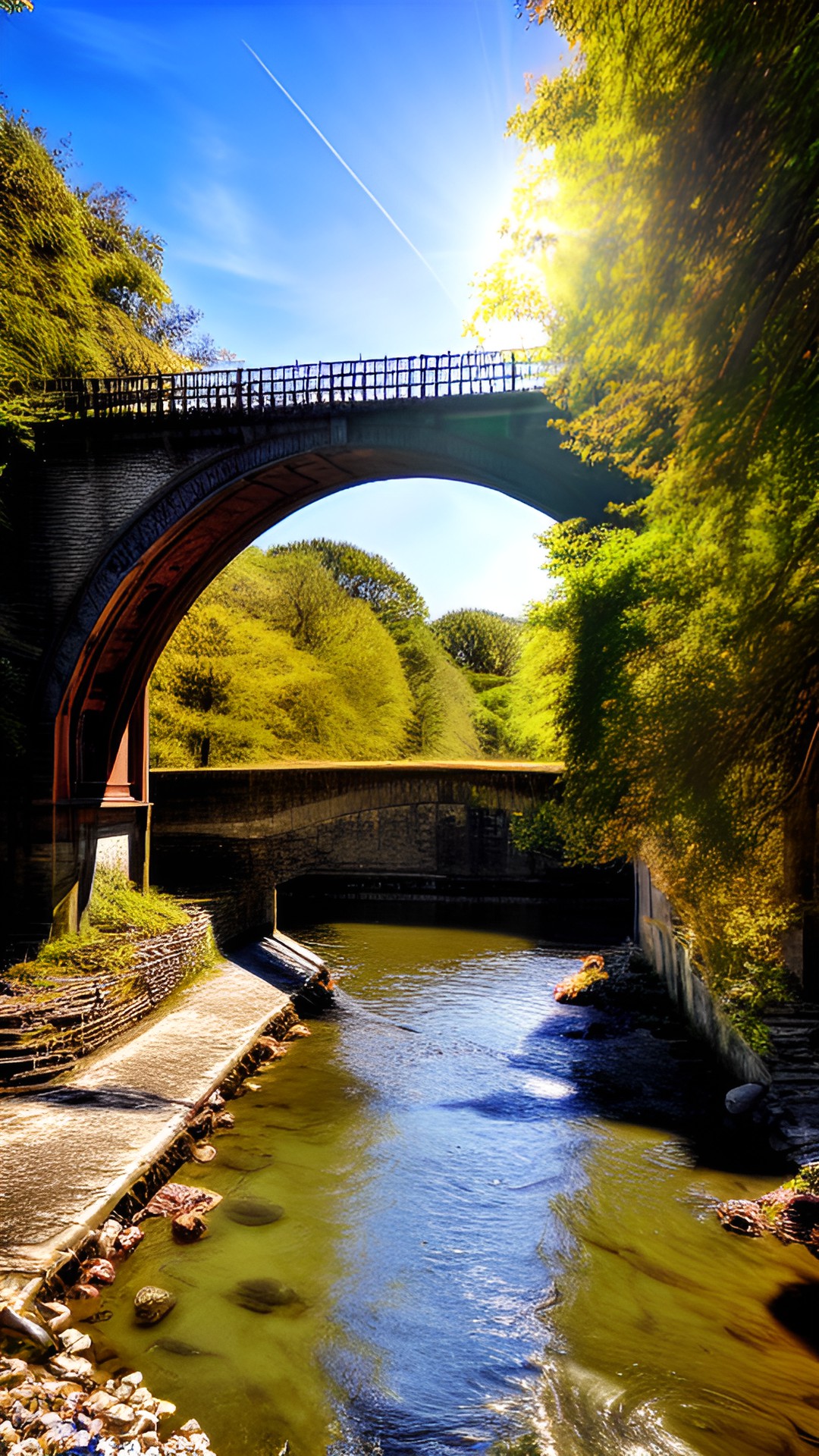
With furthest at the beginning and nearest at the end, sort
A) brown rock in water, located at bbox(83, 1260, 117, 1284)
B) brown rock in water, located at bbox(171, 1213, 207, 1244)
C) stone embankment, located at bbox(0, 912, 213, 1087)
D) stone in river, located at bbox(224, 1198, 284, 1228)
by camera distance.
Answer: stone embankment, located at bbox(0, 912, 213, 1087) < stone in river, located at bbox(224, 1198, 284, 1228) < brown rock in water, located at bbox(171, 1213, 207, 1244) < brown rock in water, located at bbox(83, 1260, 117, 1284)

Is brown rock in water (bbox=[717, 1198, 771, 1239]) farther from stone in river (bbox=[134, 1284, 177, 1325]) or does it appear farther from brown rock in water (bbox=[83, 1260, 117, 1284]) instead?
brown rock in water (bbox=[83, 1260, 117, 1284])

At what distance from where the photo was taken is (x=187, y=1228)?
9.23 metres

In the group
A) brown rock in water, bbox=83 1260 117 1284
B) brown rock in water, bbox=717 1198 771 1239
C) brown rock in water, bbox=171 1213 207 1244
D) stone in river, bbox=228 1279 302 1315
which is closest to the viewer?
brown rock in water, bbox=83 1260 117 1284

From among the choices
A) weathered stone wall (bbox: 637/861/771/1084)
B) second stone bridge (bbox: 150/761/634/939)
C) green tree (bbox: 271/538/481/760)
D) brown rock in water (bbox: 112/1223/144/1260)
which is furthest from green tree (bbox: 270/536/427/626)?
brown rock in water (bbox: 112/1223/144/1260)

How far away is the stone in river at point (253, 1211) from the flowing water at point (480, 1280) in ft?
0.11

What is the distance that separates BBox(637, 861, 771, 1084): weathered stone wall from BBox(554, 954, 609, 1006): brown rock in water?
144 cm

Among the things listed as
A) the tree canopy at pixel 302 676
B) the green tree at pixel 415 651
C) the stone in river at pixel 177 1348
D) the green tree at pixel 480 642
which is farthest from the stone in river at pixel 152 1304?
the green tree at pixel 480 642

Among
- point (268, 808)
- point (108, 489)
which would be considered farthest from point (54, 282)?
point (268, 808)

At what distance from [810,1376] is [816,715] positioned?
570 cm

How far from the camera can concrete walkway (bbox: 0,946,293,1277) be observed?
8.32m

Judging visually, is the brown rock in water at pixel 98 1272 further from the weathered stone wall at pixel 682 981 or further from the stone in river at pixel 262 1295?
the weathered stone wall at pixel 682 981

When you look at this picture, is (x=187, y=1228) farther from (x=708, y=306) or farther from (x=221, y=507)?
(x=221, y=507)

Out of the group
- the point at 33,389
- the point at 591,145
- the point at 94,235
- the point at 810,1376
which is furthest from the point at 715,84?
the point at 94,235

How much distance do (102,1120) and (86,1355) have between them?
3860 mm
